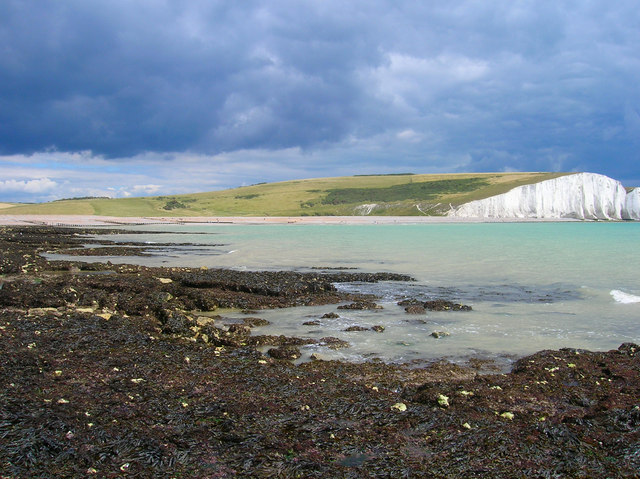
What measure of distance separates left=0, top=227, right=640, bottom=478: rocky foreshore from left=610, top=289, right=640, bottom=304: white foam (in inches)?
343

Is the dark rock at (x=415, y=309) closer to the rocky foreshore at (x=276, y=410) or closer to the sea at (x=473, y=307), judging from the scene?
the sea at (x=473, y=307)

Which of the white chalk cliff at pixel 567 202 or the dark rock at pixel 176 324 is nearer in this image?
the dark rock at pixel 176 324

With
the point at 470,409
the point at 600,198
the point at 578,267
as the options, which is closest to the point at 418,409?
the point at 470,409

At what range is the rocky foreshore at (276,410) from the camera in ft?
18.0

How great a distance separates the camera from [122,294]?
52.8 feet

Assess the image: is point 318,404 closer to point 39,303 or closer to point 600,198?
point 39,303

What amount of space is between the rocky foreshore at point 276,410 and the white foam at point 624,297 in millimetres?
8705

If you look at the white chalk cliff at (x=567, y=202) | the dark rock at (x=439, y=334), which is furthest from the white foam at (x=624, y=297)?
the white chalk cliff at (x=567, y=202)

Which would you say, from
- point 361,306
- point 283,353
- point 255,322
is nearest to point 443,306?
point 361,306

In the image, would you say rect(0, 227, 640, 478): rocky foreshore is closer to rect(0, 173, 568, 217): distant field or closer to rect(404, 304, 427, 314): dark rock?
rect(404, 304, 427, 314): dark rock

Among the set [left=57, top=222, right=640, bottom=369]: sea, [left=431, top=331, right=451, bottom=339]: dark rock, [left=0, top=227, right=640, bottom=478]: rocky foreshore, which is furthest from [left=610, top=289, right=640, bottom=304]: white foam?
[left=431, top=331, right=451, bottom=339]: dark rock

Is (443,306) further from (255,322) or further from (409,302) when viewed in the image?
(255,322)

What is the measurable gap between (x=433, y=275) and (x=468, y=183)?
565 ft

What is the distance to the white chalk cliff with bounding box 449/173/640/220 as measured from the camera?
5271 inches
